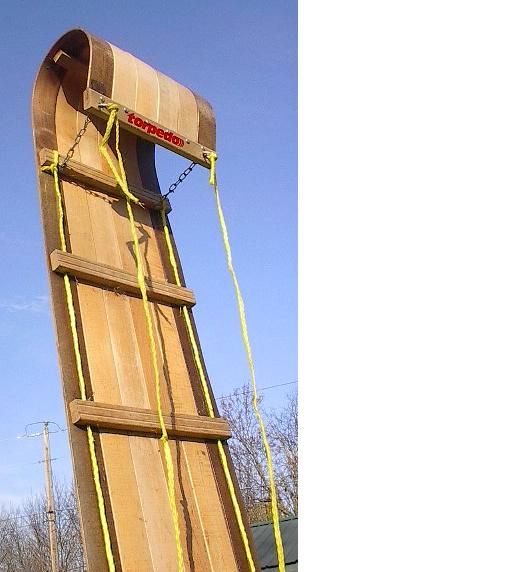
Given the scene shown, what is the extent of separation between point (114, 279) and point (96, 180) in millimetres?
542

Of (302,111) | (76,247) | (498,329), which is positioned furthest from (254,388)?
(498,329)

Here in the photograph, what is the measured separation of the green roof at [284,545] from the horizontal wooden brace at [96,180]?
5935 mm

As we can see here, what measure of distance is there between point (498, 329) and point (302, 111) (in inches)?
16.0

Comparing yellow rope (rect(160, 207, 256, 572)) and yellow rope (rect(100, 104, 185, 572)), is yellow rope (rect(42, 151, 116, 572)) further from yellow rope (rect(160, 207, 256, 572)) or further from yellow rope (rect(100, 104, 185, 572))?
yellow rope (rect(160, 207, 256, 572))

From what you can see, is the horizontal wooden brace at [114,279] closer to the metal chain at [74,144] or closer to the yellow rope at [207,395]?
the yellow rope at [207,395]

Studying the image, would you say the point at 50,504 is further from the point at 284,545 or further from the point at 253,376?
the point at 253,376

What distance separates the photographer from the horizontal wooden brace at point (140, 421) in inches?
103

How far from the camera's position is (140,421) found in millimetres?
2781

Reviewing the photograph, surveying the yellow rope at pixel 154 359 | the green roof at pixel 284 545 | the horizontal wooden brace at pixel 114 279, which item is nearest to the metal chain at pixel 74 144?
the yellow rope at pixel 154 359

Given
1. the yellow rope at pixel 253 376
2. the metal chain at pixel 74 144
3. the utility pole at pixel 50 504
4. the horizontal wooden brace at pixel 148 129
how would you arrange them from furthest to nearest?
the utility pole at pixel 50 504 → the metal chain at pixel 74 144 → the horizontal wooden brace at pixel 148 129 → the yellow rope at pixel 253 376

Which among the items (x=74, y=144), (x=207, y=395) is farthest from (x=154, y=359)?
(x=74, y=144)

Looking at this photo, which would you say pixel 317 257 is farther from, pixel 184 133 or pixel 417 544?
pixel 184 133

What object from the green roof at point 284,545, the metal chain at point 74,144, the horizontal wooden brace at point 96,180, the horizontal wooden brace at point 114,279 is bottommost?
the green roof at point 284,545

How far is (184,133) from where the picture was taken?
11.3 ft
